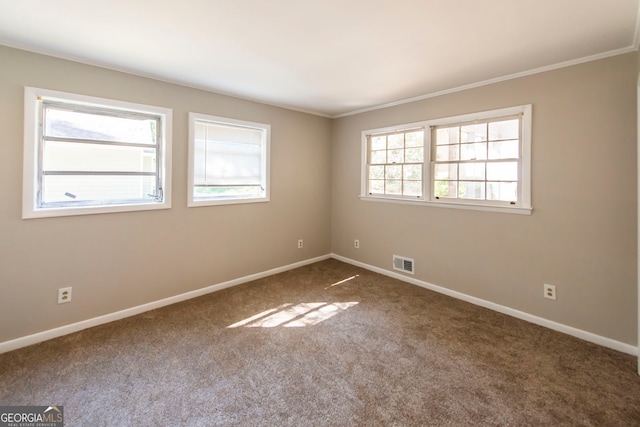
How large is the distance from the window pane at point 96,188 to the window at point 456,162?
112 inches

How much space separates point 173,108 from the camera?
3156 mm

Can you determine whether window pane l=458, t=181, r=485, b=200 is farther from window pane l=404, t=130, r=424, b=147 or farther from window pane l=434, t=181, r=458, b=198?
window pane l=404, t=130, r=424, b=147

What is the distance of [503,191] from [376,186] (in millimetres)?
1671

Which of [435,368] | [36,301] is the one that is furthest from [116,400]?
[435,368]

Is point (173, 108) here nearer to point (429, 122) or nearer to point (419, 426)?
point (429, 122)

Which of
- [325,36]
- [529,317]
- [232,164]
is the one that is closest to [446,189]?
[529,317]

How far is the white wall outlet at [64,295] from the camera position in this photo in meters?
2.58

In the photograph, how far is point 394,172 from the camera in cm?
409

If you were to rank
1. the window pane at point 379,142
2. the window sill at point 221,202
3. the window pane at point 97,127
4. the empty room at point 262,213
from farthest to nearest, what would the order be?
the window pane at point 379,142 < the window sill at point 221,202 < the window pane at point 97,127 < the empty room at point 262,213

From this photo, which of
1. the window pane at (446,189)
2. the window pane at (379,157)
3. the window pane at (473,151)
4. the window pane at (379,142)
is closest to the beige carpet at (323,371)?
the window pane at (446,189)

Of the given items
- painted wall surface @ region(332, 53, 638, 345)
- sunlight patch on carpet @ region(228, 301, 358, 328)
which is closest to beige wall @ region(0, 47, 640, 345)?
painted wall surface @ region(332, 53, 638, 345)

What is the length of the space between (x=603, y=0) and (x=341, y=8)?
1.52 m

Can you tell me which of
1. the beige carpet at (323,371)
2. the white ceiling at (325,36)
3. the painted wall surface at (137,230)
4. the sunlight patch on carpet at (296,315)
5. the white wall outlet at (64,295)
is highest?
the white ceiling at (325,36)

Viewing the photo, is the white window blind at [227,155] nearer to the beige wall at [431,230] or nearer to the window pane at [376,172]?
the beige wall at [431,230]
